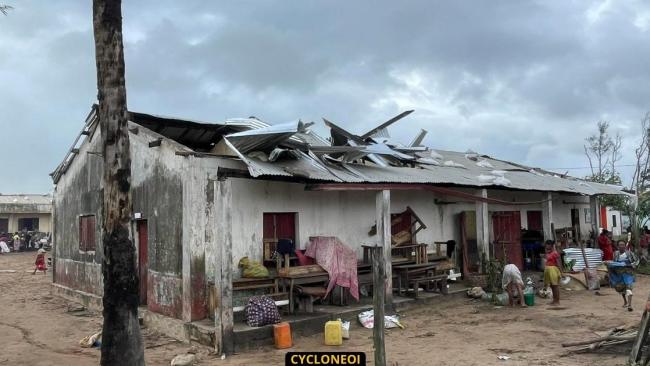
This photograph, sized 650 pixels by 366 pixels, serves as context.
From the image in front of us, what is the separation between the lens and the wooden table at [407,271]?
12451mm

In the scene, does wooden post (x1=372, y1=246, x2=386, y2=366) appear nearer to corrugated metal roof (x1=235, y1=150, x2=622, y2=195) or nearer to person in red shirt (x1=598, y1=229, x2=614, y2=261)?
corrugated metal roof (x1=235, y1=150, x2=622, y2=195)

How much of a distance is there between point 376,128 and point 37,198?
129ft

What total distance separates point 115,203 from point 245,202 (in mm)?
4417

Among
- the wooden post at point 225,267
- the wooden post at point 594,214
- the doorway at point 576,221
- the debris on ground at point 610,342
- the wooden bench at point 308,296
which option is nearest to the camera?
the debris on ground at point 610,342

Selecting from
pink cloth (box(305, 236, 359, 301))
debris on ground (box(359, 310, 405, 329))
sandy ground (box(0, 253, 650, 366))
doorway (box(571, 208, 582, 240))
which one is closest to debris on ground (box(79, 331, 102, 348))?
sandy ground (box(0, 253, 650, 366))

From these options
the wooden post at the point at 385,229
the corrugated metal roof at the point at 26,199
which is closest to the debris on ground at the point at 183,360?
the wooden post at the point at 385,229

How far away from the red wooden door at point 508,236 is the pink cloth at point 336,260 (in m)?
6.84

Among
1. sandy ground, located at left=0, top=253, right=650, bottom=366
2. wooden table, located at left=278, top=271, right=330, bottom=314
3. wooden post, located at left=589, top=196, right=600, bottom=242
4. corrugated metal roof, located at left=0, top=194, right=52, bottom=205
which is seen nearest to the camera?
sandy ground, located at left=0, top=253, right=650, bottom=366

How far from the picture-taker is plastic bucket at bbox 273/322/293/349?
9000 mm

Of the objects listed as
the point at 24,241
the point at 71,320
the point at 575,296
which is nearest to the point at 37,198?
the point at 24,241

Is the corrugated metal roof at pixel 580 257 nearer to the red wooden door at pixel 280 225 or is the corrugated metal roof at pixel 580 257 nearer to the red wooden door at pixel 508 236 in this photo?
the red wooden door at pixel 508 236

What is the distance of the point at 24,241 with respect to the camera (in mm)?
37000

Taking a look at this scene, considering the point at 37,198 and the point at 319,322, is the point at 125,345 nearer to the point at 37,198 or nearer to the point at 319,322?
the point at 319,322

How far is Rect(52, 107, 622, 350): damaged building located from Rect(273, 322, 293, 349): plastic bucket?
0.80 m
